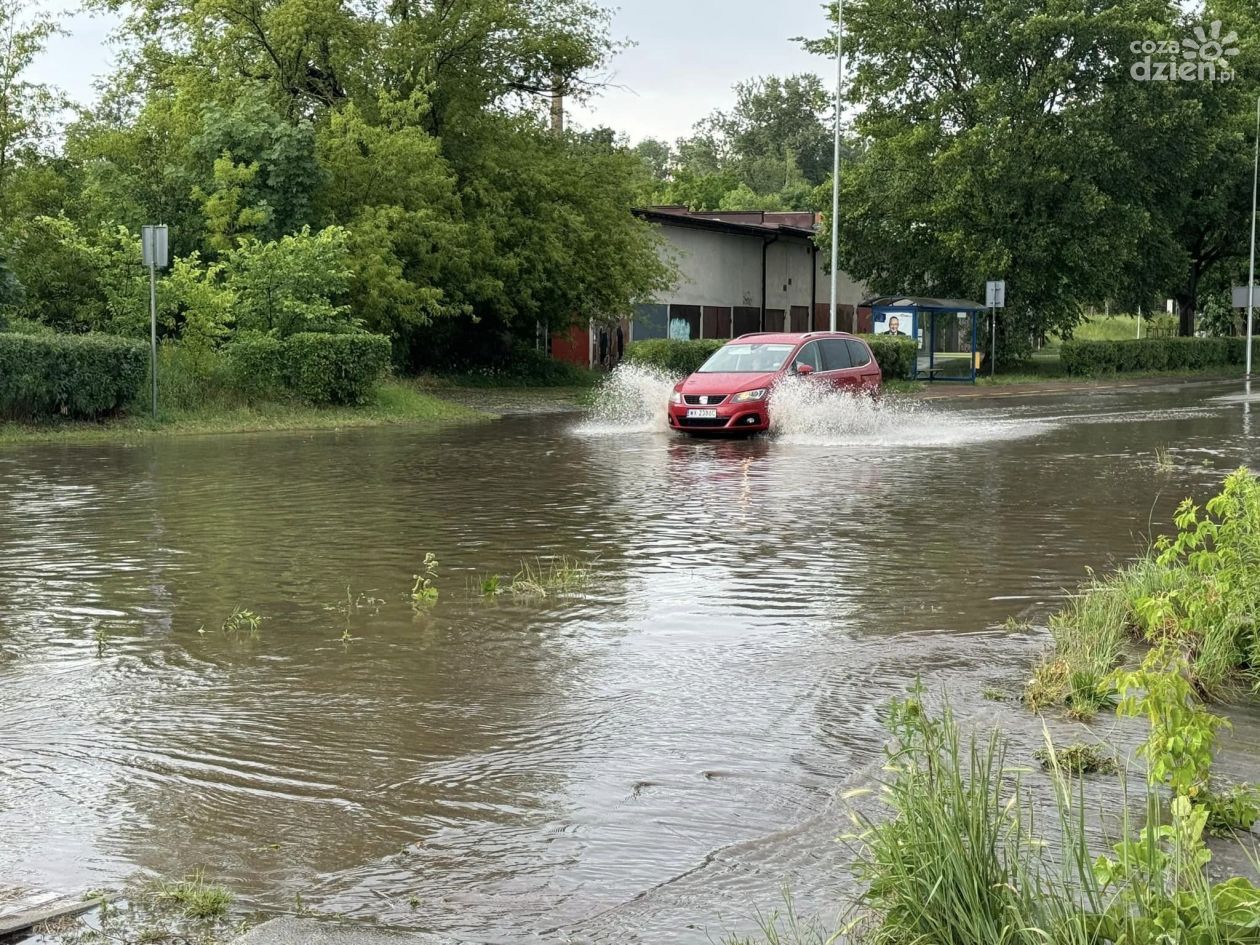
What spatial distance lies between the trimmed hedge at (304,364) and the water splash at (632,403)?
4466 millimetres

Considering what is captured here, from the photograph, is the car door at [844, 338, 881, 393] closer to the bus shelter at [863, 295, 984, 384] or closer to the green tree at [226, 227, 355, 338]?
the green tree at [226, 227, 355, 338]

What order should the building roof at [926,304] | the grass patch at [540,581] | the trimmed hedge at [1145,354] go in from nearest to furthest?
the grass patch at [540,581] < the building roof at [926,304] < the trimmed hedge at [1145,354]

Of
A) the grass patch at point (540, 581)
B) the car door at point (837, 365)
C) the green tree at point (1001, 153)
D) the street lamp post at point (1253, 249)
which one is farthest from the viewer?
the street lamp post at point (1253, 249)

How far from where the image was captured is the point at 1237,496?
26.6 ft

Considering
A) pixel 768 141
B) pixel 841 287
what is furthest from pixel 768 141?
pixel 841 287

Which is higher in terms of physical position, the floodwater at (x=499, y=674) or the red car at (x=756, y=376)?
the red car at (x=756, y=376)

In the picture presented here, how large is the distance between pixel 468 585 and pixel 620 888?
5980 millimetres

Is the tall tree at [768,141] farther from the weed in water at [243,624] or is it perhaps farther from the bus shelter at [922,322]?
the weed in water at [243,624]

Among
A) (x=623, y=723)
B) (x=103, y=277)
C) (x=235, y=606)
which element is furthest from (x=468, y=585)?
(x=103, y=277)

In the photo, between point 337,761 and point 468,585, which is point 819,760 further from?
point 468,585

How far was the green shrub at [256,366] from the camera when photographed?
1119 inches

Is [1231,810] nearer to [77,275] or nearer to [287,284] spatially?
[287,284]

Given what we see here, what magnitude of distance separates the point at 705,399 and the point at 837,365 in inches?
116

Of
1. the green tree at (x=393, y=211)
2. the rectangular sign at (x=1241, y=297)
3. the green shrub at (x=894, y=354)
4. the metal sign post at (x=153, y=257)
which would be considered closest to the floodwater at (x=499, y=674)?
the metal sign post at (x=153, y=257)
